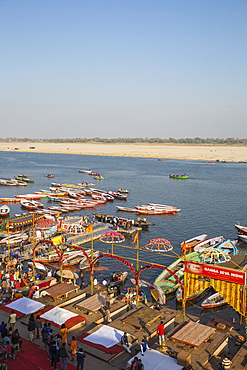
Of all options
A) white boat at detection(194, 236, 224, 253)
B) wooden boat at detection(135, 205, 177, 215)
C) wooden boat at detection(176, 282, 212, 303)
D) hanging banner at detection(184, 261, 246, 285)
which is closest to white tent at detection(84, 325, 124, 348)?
hanging banner at detection(184, 261, 246, 285)

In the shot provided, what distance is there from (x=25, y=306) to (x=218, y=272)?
11.4 m

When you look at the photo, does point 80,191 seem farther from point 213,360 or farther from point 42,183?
point 213,360

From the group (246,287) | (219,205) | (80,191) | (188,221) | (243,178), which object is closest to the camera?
(246,287)

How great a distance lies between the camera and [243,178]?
116750mm

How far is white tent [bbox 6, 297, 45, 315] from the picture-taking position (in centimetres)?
2125

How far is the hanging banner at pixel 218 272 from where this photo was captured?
19.2 meters

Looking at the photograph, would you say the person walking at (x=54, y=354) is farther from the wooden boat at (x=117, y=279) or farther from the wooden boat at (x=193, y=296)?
the wooden boat at (x=117, y=279)

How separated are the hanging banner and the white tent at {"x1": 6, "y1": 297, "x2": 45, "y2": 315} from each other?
9.14 metres

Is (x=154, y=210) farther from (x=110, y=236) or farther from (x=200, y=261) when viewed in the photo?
(x=200, y=261)

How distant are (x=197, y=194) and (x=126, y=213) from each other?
2751 cm

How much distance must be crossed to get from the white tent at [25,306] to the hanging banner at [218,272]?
30.0 ft

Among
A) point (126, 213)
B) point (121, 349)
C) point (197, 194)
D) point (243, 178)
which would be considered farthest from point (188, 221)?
point (243, 178)

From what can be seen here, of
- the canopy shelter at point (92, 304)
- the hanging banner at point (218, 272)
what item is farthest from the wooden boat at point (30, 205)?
the hanging banner at point (218, 272)

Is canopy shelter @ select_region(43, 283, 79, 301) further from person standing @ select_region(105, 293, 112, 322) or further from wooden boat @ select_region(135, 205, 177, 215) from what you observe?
wooden boat @ select_region(135, 205, 177, 215)
